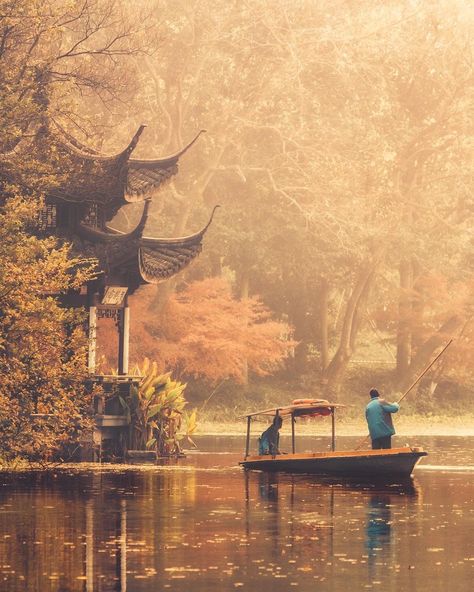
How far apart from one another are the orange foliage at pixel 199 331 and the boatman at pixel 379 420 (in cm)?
2310

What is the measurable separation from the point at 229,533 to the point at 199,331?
36061 millimetres

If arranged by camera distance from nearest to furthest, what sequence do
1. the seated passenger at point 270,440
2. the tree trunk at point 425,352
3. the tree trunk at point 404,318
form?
the seated passenger at point 270,440 → the tree trunk at point 404,318 → the tree trunk at point 425,352

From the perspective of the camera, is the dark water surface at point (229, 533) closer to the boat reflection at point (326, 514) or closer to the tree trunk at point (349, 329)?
the boat reflection at point (326, 514)

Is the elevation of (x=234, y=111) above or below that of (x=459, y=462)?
above

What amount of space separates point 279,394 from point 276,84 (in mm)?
13658

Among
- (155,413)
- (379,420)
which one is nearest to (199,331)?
(155,413)

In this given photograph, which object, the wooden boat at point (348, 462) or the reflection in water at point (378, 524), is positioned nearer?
the reflection in water at point (378, 524)

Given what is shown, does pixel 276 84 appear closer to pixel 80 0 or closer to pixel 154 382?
pixel 80 0

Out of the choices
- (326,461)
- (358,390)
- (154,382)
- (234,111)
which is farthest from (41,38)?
(358,390)

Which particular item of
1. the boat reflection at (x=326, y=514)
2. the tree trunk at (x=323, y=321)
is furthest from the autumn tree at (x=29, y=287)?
the tree trunk at (x=323, y=321)

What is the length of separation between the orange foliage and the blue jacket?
2317cm

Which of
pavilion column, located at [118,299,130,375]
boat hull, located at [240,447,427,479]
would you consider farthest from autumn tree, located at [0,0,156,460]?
pavilion column, located at [118,299,130,375]

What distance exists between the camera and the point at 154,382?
40875 mm

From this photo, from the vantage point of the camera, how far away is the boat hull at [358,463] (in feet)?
105
